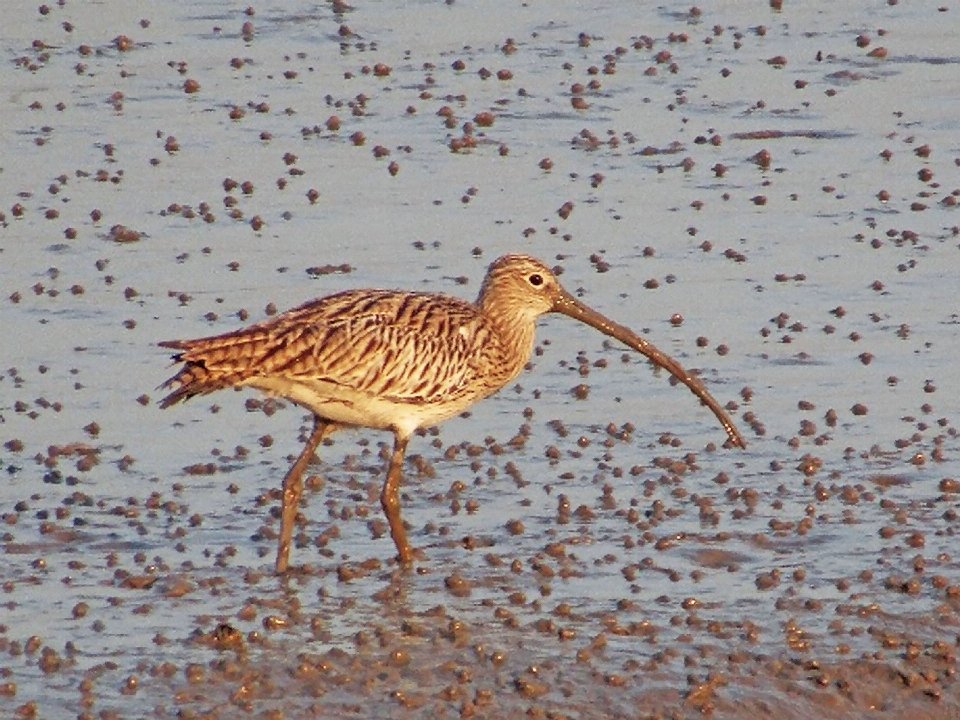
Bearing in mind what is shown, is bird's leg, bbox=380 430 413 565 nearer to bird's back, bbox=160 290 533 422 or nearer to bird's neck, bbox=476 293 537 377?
bird's back, bbox=160 290 533 422

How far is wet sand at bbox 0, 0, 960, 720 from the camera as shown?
11.1 metres

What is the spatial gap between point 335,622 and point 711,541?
230 cm

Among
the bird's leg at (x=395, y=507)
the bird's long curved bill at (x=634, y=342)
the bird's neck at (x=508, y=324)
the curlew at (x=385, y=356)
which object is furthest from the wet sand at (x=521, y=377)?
the bird's neck at (x=508, y=324)

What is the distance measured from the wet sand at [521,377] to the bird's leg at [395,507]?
0.11m

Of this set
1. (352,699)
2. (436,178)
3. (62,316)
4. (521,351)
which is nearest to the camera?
(352,699)

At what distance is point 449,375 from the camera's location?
12.7 metres

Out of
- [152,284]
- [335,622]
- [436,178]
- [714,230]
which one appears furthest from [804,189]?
[335,622]

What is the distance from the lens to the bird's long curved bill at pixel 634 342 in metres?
13.2

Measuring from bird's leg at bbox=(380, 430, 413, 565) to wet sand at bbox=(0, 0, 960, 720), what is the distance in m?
0.11

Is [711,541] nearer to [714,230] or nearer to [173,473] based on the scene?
[173,473]

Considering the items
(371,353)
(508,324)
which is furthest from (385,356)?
(508,324)

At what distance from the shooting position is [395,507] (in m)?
12.4

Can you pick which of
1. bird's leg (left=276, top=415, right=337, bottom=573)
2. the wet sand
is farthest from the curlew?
the wet sand

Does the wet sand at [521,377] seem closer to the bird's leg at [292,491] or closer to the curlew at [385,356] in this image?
the bird's leg at [292,491]
